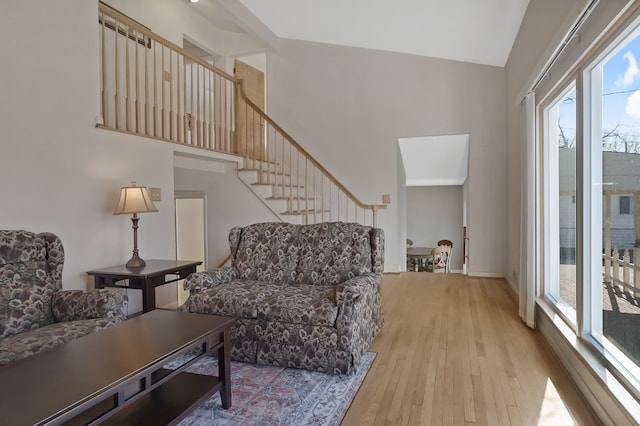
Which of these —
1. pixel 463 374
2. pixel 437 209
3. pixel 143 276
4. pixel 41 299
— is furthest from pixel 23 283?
pixel 437 209

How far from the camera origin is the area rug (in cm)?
197

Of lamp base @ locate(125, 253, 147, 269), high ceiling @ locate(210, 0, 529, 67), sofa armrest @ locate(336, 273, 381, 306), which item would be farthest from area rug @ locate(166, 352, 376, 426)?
high ceiling @ locate(210, 0, 529, 67)

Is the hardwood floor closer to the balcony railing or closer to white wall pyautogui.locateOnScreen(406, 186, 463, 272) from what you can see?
the balcony railing

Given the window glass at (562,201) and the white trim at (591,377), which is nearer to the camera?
the white trim at (591,377)

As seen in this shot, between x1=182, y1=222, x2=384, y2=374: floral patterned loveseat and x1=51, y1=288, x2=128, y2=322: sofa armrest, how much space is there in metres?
0.54

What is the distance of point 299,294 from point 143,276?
4.11ft

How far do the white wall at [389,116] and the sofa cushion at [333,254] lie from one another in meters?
2.73

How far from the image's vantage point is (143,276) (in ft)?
9.65

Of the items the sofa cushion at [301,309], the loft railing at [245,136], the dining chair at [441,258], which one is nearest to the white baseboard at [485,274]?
the loft railing at [245,136]

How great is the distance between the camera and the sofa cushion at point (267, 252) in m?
3.21

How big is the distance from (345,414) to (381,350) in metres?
0.92

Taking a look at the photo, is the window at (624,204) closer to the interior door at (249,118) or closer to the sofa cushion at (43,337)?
the sofa cushion at (43,337)

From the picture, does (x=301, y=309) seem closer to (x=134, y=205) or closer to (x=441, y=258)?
(x=134, y=205)

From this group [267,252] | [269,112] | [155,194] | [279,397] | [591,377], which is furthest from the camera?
[269,112]
